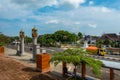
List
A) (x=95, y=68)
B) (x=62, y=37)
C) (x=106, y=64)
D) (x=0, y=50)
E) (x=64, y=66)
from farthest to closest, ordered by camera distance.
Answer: (x=62, y=37) < (x=0, y=50) < (x=64, y=66) < (x=106, y=64) < (x=95, y=68)

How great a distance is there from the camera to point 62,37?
3930 inches

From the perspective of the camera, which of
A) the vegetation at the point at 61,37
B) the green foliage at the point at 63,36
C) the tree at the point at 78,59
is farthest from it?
the green foliage at the point at 63,36

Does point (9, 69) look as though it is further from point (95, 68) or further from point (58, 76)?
point (95, 68)

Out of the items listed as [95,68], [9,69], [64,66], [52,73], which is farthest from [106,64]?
[9,69]

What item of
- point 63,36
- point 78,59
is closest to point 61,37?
point 63,36

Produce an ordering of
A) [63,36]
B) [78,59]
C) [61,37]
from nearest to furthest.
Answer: [78,59] → [63,36] → [61,37]

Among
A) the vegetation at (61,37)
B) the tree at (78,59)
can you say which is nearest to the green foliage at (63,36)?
the vegetation at (61,37)

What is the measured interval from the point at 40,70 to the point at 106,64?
18.3 ft

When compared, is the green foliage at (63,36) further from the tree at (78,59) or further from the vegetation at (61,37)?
the tree at (78,59)

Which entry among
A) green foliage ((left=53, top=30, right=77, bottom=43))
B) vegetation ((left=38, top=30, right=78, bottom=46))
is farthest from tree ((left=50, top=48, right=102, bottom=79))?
green foliage ((left=53, top=30, right=77, bottom=43))

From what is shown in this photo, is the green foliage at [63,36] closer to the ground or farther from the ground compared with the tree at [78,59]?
farther from the ground

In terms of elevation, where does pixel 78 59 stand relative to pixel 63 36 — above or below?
below

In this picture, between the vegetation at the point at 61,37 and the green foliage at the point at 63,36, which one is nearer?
the vegetation at the point at 61,37

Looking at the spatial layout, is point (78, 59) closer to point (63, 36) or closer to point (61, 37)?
point (63, 36)
